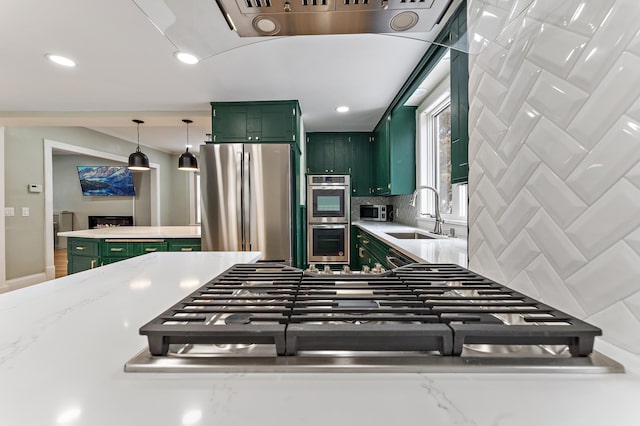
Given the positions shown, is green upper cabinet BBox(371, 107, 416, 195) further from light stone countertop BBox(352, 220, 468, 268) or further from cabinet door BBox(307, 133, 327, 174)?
light stone countertop BBox(352, 220, 468, 268)

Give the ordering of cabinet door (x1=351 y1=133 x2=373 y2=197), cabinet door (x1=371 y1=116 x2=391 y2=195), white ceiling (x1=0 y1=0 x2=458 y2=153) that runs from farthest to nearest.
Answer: cabinet door (x1=351 y1=133 x2=373 y2=197) < cabinet door (x1=371 y1=116 x2=391 y2=195) < white ceiling (x1=0 y1=0 x2=458 y2=153)

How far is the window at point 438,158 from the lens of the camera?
265 cm

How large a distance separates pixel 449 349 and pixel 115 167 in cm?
856

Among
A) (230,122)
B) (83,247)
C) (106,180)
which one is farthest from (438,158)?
(106,180)

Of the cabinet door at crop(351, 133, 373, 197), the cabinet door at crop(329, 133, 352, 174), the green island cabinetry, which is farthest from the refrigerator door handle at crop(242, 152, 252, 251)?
the cabinet door at crop(351, 133, 373, 197)

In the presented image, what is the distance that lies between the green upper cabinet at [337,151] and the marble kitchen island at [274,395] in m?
4.30

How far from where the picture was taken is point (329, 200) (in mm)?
4117

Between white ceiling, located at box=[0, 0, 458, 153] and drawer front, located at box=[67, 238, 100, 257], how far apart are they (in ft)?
5.27

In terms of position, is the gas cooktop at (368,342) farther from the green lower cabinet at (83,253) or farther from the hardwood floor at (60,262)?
the hardwood floor at (60,262)

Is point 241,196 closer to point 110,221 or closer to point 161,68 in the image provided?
point 161,68

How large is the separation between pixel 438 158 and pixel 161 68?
2.88 meters

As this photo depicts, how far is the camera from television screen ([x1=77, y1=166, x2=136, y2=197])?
23.4 feet

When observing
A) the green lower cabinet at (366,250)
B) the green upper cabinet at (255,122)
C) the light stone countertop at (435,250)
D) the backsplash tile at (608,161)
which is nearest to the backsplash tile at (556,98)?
the backsplash tile at (608,161)

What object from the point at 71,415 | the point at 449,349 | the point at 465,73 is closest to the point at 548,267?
the point at 449,349
